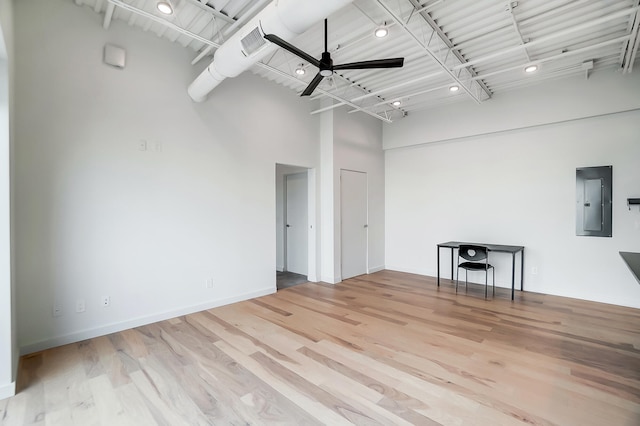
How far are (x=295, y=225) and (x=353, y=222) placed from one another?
1325 millimetres

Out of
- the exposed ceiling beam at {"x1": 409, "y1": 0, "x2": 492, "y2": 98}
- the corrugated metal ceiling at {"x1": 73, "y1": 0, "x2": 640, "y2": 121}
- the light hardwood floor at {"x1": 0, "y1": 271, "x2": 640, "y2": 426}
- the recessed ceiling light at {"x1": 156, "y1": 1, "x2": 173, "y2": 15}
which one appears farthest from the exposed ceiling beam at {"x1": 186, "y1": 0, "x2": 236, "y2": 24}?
the light hardwood floor at {"x1": 0, "y1": 271, "x2": 640, "y2": 426}

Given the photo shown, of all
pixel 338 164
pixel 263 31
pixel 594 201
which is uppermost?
pixel 263 31

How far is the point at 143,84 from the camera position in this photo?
3537mm

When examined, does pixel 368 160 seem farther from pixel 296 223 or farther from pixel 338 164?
pixel 296 223

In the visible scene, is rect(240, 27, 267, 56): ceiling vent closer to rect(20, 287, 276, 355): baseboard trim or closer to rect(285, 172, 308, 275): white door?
rect(20, 287, 276, 355): baseboard trim

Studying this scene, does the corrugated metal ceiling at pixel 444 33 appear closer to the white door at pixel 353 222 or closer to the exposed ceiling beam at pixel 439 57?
the exposed ceiling beam at pixel 439 57

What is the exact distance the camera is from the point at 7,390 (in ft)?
7.22

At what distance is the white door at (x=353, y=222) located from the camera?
5.95m

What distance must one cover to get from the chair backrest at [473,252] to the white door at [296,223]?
3035mm

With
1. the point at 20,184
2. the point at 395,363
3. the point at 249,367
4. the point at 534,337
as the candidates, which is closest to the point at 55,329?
the point at 20,184

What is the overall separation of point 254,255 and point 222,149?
68.2 inches

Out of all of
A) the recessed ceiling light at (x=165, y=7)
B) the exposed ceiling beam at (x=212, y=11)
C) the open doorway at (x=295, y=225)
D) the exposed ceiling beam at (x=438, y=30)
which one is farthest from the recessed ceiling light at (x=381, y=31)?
the open doorway at (x=295, y=225)

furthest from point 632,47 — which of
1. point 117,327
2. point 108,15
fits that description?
point 117,327

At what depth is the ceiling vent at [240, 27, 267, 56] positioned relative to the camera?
8.76 feet
